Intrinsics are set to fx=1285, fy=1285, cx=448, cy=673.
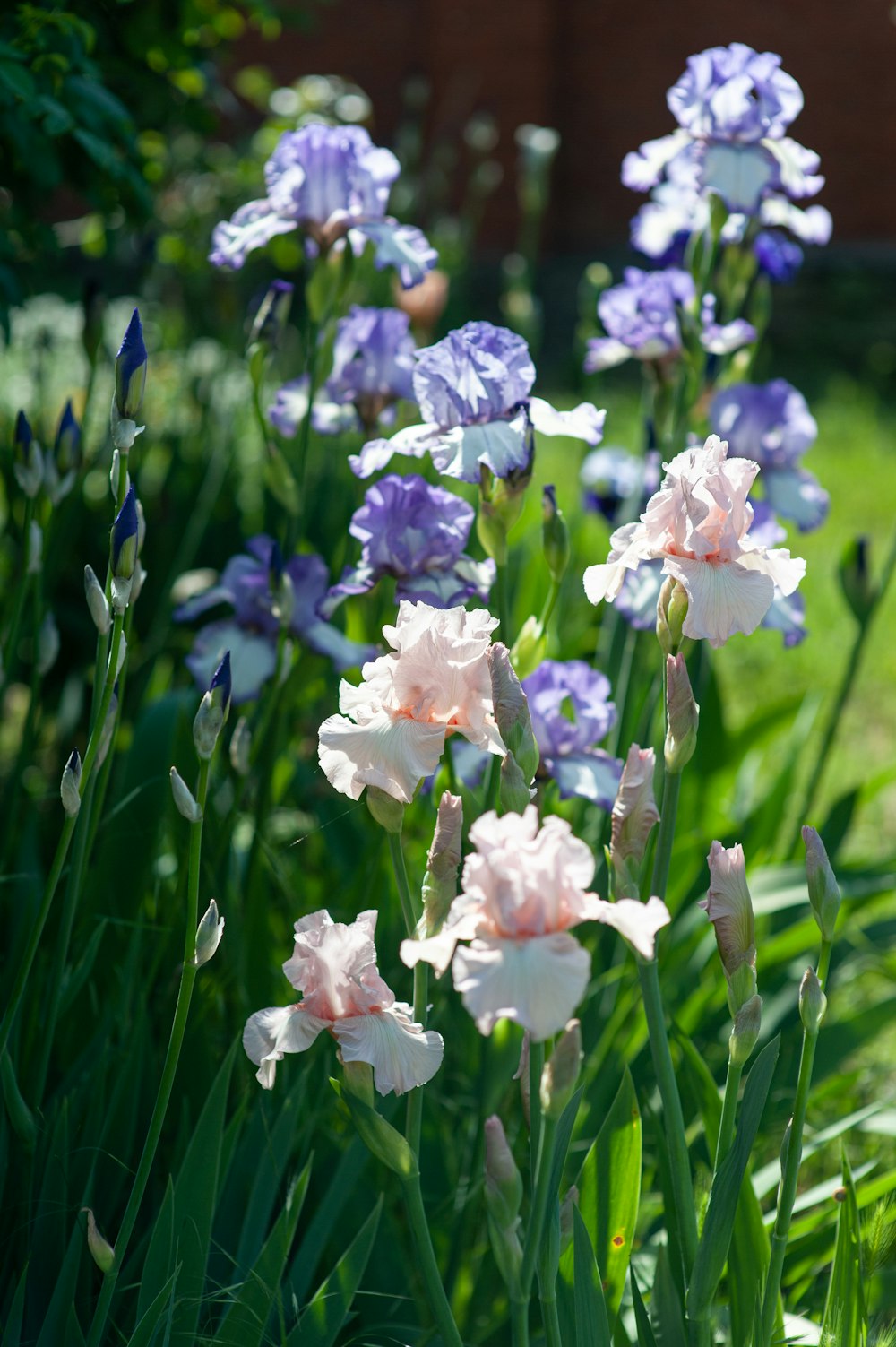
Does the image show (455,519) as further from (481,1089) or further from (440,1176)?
(440,1176)

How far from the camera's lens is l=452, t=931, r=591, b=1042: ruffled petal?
642mm

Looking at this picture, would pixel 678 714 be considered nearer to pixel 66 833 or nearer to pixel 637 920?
pixel 637 920

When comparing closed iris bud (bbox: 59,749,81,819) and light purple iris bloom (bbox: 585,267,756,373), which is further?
light purple iris bloom (bbox: 585,267,756,373)

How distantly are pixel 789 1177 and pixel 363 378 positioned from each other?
108cm

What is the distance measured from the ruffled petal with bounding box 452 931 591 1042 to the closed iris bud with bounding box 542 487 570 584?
55cm

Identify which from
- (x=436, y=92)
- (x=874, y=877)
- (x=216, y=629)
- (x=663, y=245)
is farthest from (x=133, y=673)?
(x=436, y=92)

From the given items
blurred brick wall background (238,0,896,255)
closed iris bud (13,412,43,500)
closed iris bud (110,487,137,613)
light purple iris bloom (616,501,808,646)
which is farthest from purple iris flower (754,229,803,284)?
blurred brick wall background (238,0,896,255)

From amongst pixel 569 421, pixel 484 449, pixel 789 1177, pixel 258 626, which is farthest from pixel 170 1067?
pixel 258 626

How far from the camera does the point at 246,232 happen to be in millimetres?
1464

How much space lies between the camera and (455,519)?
4.01 ft

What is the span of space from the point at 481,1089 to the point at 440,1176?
13 cm

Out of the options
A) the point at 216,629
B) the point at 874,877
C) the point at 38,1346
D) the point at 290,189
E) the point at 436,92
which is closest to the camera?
the point at 38,1346

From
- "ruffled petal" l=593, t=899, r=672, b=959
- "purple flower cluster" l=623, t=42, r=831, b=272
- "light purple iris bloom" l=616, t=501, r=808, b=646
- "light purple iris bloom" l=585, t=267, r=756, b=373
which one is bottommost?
"ruffled petal" l=593, t=899, r=672, b=959

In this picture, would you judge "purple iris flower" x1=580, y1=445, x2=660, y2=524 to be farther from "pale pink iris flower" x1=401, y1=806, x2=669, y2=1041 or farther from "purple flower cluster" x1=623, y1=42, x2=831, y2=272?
"pale pink iris flower" x1=401, y1=806, x2=669, y2=1041
